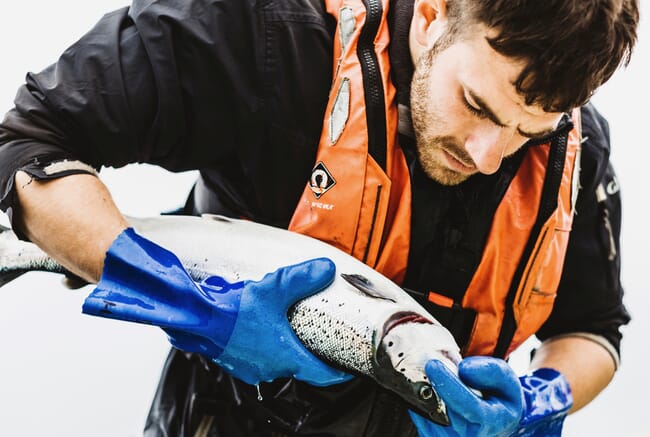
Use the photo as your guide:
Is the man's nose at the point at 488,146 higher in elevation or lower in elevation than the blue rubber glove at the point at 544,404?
higher

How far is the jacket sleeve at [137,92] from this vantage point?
3.48 feet

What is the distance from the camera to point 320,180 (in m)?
1.16

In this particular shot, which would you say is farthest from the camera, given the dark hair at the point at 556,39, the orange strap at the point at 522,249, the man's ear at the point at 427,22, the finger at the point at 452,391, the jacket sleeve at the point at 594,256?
the jacket sleeve at the point at 594,256

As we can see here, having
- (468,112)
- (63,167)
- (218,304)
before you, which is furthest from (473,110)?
(63,167)

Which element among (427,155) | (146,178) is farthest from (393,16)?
(146,178)

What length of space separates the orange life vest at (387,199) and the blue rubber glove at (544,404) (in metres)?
0.08

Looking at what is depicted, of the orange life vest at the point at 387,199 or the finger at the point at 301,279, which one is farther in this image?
the orange life vest at the point at 387,199

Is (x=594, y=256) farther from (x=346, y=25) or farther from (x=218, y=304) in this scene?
(x=218, y=304)

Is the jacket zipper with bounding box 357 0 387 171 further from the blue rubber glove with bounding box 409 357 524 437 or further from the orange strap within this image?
the blue rubber glove with bounding box 409 357 524 437

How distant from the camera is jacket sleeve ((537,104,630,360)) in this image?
138 centimetres

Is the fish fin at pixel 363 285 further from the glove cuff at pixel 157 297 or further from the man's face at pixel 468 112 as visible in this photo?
the man's face at pixel 468 112

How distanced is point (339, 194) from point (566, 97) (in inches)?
14.1

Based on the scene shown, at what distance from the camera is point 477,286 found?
4.11 ft

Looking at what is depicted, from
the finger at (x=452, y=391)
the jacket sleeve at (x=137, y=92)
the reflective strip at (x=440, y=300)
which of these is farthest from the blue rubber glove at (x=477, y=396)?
the jacket sleeve at (x=137, y=92)
